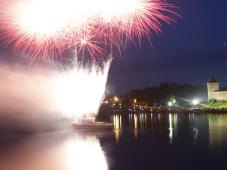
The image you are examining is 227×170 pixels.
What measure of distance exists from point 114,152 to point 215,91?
63998mm

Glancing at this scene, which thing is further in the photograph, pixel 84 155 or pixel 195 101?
pixel 195 101

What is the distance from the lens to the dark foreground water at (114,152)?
57.2 ft

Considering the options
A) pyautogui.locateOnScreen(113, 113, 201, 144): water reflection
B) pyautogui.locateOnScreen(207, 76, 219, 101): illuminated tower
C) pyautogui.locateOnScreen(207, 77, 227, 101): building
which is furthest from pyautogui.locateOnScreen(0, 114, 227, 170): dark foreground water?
pyautogui.locateOnScreen(207, 76, 219, 101): illuminated tower

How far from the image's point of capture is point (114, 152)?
21016 millimetres

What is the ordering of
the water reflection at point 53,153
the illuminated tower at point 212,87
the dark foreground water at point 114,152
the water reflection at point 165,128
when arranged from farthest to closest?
the illuminated tower at point 212,87 → the water reflection at point 165,128 → the water reflection at point 53,153 → the dark foreground water at point 114,152

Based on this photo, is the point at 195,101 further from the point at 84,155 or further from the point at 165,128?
the point at 84,155

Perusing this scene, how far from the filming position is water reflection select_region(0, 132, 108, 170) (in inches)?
692

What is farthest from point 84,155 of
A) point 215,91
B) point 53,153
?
point 215,91

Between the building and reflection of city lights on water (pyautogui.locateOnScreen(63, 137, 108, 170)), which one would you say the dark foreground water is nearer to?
reflection of city lights on water (pyautogui.locateOnScreen(63, 137, 108, 170))

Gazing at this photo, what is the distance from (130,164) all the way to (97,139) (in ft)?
30.6

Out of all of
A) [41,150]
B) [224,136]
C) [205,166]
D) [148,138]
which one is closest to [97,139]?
[148,138]

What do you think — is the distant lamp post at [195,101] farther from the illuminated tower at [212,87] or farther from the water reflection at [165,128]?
the water reflection at [165,128]

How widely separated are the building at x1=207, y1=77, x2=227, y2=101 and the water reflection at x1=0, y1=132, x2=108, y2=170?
174 ft

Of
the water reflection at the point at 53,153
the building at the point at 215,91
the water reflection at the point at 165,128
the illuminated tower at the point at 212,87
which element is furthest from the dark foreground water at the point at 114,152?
the illuminated tower at the point at 212,87
